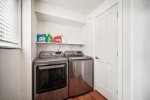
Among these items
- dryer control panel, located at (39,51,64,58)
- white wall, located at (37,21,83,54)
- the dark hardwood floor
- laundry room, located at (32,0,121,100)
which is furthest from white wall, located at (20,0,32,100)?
the dark hardwood floor

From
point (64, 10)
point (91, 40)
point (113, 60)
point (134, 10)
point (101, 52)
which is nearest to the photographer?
point (134, 10)

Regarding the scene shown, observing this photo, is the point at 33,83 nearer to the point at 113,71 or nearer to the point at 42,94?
the point at 42,94

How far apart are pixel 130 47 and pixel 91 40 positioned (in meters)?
1.13

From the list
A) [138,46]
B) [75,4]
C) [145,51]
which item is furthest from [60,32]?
[145,51]

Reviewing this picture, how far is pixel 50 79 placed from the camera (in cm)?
154

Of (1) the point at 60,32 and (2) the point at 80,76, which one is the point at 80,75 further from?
(1) the point at 60,32

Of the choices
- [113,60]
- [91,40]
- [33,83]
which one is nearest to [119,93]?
[113,60]

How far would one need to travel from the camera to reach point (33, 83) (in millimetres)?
1364

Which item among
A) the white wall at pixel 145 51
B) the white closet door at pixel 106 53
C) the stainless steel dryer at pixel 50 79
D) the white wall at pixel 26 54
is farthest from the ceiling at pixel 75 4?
the stainless steel dryer at pixel 50 79

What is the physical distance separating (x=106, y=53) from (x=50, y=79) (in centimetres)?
149

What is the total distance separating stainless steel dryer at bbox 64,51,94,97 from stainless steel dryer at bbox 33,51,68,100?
138 mm

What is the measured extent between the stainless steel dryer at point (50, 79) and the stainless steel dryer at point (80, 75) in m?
0.14

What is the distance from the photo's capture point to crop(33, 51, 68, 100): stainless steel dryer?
4.57 ft

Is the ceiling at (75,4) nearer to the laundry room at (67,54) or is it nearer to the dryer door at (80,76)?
the laundry room at (67,54)
